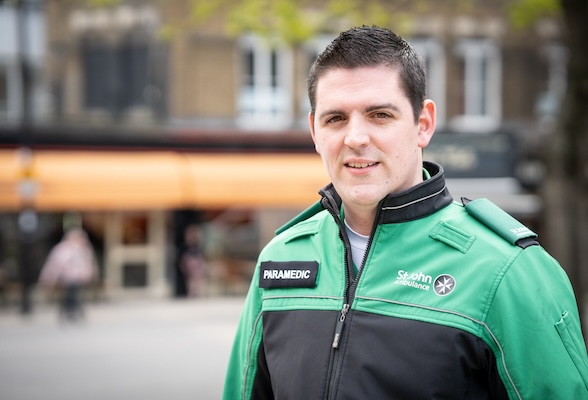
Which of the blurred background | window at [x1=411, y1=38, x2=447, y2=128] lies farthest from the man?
window at [x1=411, y1=38, x2=447, y2=128]

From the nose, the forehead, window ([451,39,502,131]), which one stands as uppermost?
window ([451,39,502,131])

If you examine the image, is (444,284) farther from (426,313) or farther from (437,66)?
(437,66)

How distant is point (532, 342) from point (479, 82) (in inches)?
774

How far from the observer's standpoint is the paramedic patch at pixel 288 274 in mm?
2365

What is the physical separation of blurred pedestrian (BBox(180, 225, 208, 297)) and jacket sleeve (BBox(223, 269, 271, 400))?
1647 centimetres

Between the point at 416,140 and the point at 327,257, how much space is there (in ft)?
1.47

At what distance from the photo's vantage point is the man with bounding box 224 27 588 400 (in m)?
2.06

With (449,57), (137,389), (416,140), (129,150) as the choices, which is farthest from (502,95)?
(416,140)

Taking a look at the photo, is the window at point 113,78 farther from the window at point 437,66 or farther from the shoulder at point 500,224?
the shoulder at point 500,224

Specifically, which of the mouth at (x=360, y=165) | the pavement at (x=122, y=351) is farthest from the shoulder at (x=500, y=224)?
the pavement at (x=122, y=351)

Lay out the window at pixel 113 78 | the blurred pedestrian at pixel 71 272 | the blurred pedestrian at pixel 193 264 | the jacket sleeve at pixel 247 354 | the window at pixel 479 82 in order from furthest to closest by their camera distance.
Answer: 1. the window at pixel 479 82
2. the window at pixel 113 78
3. the blurred pedestrian at pixel 193 264
4. the blurred pedestrian at pixel 71 272
5. the jacket sleeve at pixel 247 354

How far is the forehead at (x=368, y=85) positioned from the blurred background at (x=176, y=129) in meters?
15.8

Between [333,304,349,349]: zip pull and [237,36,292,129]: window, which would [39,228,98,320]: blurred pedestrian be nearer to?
[237,36,292,129]: window

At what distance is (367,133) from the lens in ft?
7.39
